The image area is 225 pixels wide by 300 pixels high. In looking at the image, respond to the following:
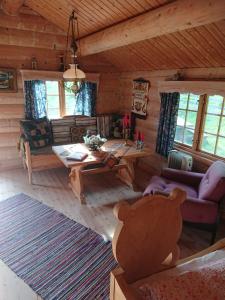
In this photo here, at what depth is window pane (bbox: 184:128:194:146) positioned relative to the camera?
3591 millimetres

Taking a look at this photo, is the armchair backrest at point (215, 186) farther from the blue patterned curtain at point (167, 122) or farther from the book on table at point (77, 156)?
the book on table at point (77, 156)

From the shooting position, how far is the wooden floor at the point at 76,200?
2.04 meters

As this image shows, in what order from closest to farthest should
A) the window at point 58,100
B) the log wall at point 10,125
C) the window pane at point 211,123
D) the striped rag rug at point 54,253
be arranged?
the striped rag rug at point 54,253
the window pane at point 211,123
the log wall at point 10,125
the window at point 58,100

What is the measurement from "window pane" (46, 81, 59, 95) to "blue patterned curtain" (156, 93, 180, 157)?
1.99 meters

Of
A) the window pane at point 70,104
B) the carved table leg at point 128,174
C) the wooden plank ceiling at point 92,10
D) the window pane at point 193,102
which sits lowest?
the carved table leg at point 128,174

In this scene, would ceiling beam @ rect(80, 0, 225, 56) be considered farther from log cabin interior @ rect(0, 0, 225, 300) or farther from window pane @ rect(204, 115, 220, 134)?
window pane @ rect(204, 115, 220, 134)

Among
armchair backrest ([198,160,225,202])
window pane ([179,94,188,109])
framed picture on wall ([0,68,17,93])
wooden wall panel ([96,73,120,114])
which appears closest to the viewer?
armchair backrest ([198,160,225,202])

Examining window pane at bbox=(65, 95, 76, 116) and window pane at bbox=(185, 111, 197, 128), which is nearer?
window pane at bbox=(185, 111, 197, 128)

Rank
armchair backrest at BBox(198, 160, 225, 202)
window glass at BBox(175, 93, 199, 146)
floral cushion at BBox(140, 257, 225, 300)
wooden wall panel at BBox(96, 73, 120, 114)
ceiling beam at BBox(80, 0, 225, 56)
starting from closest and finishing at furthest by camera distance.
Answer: floral cushion at BBox(140, 257, 225, 300) → ceiling beam at BBox(80, 0, 225, 56) → armchair backrest at BBox(198, 160, 225, 202) → window glass at BBox(175, 93, 199, 146) → wooden wall panel at BBox(96, 73, 120, 114)

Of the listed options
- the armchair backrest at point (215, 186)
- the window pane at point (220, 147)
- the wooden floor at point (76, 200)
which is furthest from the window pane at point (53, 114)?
the armchair backrest at point (215, 186)

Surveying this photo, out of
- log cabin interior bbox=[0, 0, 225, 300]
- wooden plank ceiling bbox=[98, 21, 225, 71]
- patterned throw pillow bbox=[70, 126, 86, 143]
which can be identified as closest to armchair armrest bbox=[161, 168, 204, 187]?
log cabin interior bbox=[0, 0, 225, 300]

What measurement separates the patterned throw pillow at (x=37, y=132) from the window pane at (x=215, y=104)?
2.66 meters

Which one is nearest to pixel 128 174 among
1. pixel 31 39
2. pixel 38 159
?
pixel 38 159

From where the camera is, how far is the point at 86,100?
4.66 m
